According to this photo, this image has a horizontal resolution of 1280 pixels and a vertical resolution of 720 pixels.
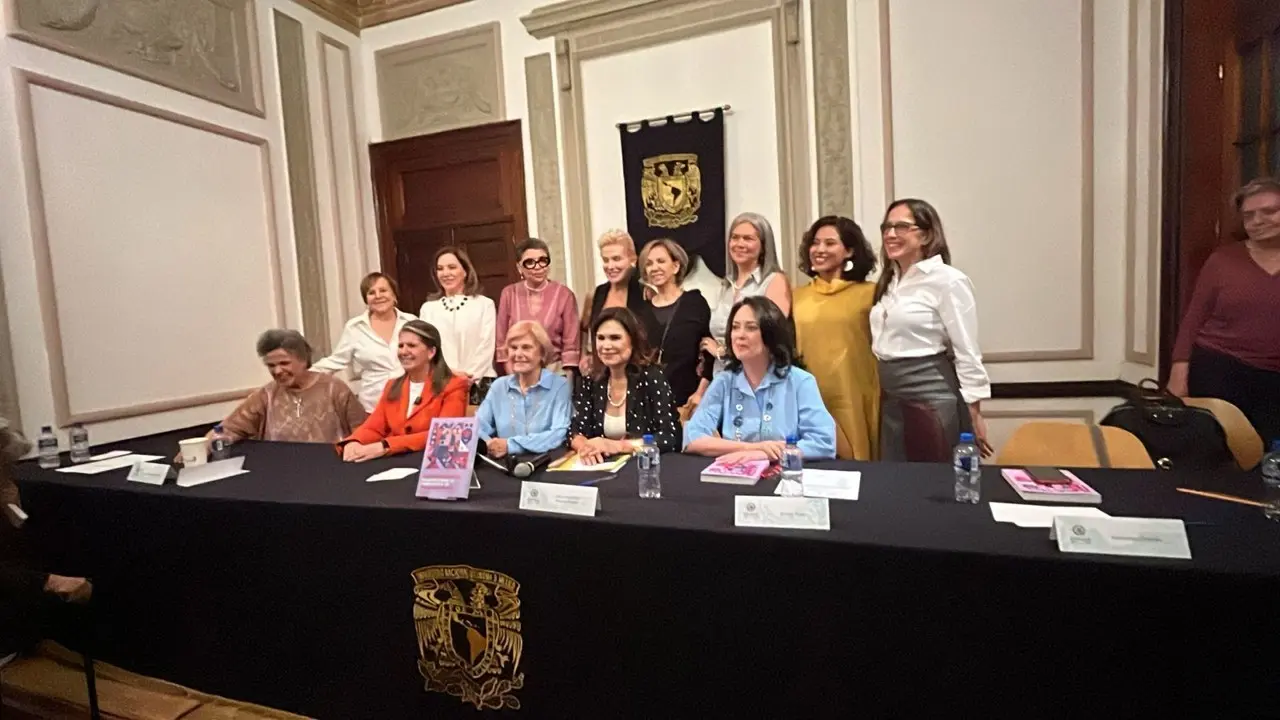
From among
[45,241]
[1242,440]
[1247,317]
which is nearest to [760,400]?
[1242,440]

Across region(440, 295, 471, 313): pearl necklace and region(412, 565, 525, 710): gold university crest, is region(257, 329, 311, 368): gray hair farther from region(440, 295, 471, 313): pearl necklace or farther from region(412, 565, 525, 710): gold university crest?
region(412, 565, 525, 710): gold university crest

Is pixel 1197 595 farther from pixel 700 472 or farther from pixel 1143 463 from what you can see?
pixel 700 472

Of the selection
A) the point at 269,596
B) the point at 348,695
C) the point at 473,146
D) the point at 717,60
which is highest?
the point at 717,60

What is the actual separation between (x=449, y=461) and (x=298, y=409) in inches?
51.9

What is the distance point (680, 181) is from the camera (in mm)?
3852

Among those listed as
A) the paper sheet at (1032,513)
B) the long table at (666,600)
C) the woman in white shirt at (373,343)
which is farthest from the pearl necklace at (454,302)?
the paper sheet at (1032,513)

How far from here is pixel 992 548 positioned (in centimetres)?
112

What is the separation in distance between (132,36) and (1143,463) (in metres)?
4.53

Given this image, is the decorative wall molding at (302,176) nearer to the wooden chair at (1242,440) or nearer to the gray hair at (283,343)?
the gray hair at (283,343)

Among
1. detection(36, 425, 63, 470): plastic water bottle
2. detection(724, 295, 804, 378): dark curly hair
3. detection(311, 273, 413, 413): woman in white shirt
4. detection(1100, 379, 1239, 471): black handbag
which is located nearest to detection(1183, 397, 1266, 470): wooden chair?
detection(1100, 379, 1239, 471): black handbag

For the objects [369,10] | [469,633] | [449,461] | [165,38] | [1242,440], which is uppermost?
[369,10]

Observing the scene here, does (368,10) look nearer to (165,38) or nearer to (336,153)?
(336,153)

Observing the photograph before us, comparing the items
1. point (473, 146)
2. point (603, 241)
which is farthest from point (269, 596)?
point (473, 146)

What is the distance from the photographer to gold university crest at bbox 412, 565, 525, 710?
1477 mm
